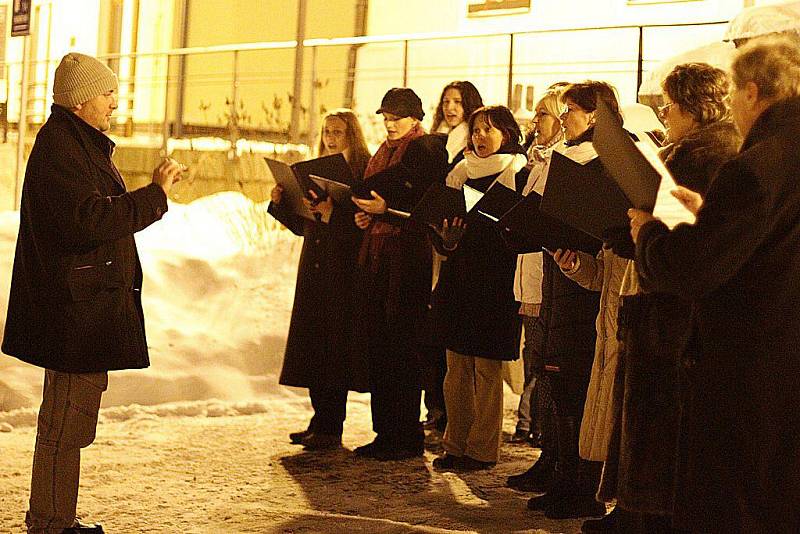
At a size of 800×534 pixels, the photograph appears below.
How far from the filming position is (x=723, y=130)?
13.2ft

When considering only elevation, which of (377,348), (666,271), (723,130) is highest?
(723,130)

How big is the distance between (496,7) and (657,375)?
21.9 ft

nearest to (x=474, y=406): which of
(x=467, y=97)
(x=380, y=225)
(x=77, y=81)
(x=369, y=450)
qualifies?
(x=369, y=450)

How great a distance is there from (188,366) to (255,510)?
118 inches

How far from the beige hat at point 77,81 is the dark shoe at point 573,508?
2.40 m

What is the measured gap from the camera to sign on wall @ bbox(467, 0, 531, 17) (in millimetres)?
9969

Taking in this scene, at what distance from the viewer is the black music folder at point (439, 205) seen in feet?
19.0

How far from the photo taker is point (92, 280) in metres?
4.38

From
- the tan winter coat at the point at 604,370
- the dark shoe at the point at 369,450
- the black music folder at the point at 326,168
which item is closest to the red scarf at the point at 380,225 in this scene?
the black music folder at the point at 326,168

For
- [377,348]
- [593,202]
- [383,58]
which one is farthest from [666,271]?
[383,58]

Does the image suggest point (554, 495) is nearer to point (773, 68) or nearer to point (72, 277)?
point (72, 277)

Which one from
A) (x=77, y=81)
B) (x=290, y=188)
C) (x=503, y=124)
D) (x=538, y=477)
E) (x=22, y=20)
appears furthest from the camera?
(x=22, y=20)

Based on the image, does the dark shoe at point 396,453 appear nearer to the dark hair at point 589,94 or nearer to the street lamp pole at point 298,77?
the dark hair at point 589,94

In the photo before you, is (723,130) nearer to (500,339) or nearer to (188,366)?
(500,339)
